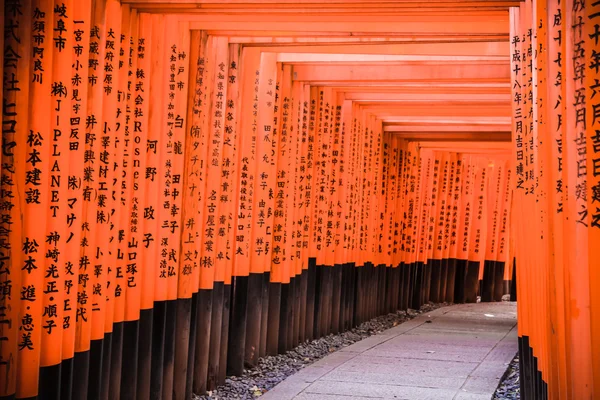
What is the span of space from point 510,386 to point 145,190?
4.36 meters

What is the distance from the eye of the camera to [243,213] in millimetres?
9156

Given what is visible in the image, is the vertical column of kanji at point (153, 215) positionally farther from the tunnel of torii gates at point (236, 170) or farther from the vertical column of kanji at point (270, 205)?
the vertical column of kanji at point (270, 205)

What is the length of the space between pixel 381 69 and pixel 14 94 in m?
6.04

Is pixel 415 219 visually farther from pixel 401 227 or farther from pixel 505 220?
pixel 505 220

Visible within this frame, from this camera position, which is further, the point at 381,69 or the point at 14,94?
the point at 381,69

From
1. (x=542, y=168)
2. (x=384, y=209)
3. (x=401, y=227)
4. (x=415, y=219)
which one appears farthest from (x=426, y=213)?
(x=542, y=168)

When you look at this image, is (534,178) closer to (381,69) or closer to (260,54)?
(260,54)

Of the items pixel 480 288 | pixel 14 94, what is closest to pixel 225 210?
pixel 14 94

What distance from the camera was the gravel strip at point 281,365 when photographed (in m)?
8.37

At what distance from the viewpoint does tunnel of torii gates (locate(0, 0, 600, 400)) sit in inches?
189

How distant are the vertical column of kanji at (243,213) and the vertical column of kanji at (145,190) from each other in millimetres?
1975

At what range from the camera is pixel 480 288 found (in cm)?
1959

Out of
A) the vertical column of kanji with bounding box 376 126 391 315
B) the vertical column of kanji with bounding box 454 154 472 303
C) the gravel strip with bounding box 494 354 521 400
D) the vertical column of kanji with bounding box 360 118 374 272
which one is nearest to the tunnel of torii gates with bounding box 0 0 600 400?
the vertical column of kanji with bounding box 360 118 374 272

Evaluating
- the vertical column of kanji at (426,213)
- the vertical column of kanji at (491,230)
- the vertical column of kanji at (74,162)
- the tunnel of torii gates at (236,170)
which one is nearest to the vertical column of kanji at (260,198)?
the tunnel of torii gates at (236,170)
